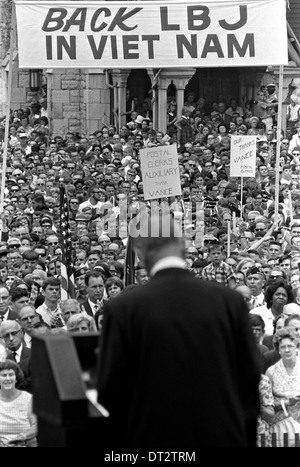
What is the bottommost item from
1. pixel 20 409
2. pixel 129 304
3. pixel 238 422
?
pixel 20 409

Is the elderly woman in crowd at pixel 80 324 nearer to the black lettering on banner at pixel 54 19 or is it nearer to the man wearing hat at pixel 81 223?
the black lettering on banner at pixel 54 19

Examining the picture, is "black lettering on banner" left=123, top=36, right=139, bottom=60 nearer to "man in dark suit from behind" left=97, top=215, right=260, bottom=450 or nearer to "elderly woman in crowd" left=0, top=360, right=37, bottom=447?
"elderly woman in crowd" left=0, top=360, right=37, bottom=447

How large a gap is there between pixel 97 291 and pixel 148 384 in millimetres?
8983

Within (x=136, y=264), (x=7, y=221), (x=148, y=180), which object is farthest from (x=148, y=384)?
(x=7, y=221)

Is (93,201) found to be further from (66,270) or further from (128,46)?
(66,270)

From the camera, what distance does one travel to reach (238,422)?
6.03 metres

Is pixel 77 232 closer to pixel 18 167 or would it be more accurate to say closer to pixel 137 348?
pixel 18 167

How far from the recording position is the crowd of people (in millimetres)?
11977

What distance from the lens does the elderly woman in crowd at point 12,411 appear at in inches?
413

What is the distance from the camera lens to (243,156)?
2436 cm

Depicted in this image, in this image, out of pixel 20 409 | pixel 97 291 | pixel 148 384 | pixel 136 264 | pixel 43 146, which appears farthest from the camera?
pixel 43 146

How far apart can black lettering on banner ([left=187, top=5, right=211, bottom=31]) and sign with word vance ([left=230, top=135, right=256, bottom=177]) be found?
4.42 metres

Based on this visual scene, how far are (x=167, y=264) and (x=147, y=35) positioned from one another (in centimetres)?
1394

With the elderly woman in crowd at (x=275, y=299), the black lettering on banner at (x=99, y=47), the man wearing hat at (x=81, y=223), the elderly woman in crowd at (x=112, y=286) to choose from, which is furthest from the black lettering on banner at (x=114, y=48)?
the elderly woman in crowd at (x=275, y=299)
